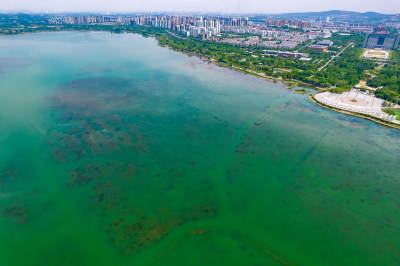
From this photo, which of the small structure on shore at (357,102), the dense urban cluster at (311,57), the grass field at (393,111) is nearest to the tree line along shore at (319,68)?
the dense urban cluster at (311,57)

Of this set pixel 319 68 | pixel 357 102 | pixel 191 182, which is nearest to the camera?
pixel 191 182

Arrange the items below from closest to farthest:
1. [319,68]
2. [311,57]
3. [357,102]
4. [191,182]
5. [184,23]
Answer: [191,182]
[357,102]
[319,68]
[311,57]
[184,23]

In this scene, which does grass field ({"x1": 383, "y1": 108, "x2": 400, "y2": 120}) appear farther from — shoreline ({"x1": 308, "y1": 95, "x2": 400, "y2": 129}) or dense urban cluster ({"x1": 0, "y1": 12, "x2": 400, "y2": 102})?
dense urban cluster ({"x1": 0, "y1": 12, "x2": 400, "y2": 102})

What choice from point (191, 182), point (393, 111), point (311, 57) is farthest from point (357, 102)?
point (311, 57)

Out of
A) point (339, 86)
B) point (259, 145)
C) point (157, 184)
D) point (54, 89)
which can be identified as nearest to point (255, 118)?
point (259, 145)

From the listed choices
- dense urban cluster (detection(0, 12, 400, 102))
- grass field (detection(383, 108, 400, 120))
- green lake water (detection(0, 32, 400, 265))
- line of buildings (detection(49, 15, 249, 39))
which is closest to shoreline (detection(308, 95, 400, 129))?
green lake water (detection(0, 32, 400, 265))

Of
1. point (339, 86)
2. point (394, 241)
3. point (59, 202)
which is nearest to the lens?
point (394, 241)

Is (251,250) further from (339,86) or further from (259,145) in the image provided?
(339,86)

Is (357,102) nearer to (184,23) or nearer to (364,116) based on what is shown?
(364,116)

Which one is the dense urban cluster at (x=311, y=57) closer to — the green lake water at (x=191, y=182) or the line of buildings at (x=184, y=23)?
the line of buildings at (x=184, y=23)
